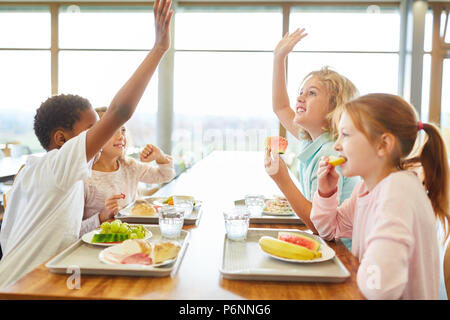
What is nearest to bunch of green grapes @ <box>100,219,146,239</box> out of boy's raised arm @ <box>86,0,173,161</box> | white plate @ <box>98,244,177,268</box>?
white plate @ <box>98,244,177,268</box>

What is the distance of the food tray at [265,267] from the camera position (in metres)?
0.97

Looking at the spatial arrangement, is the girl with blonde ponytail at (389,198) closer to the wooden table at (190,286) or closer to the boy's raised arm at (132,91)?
the wooden table at (190,286)

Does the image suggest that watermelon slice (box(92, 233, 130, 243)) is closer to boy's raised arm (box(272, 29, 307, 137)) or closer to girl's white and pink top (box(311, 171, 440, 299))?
girl's white and pink top (box(311, 171, 440, 299))

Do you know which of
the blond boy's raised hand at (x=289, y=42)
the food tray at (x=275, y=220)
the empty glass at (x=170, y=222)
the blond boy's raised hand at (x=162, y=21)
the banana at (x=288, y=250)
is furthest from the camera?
the blond boy's raised hand at (x=289, y=42)

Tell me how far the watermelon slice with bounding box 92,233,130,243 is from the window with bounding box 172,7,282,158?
19.2 feet

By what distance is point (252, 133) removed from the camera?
706cm

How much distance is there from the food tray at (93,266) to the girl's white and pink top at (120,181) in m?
0.66

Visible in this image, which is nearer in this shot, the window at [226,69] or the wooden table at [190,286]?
the wooden table at [190,286]

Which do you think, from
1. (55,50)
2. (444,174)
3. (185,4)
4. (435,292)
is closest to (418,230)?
(435,292)

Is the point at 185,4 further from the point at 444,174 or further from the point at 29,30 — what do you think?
the point at 444,174

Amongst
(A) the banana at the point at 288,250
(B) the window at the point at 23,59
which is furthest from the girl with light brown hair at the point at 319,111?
(B) the window at the point at 23,59

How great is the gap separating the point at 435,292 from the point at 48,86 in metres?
7.34

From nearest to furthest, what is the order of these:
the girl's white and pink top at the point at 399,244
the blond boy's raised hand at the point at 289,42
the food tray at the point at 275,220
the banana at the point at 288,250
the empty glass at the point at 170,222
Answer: the girl's white and pink top at the point at 399,244 < the banana at the point at 288,250 < the empty glass at the point at 170,222 < the food tray at the point at 275,220 < the blond boy's raised hand at the point at 289,42
